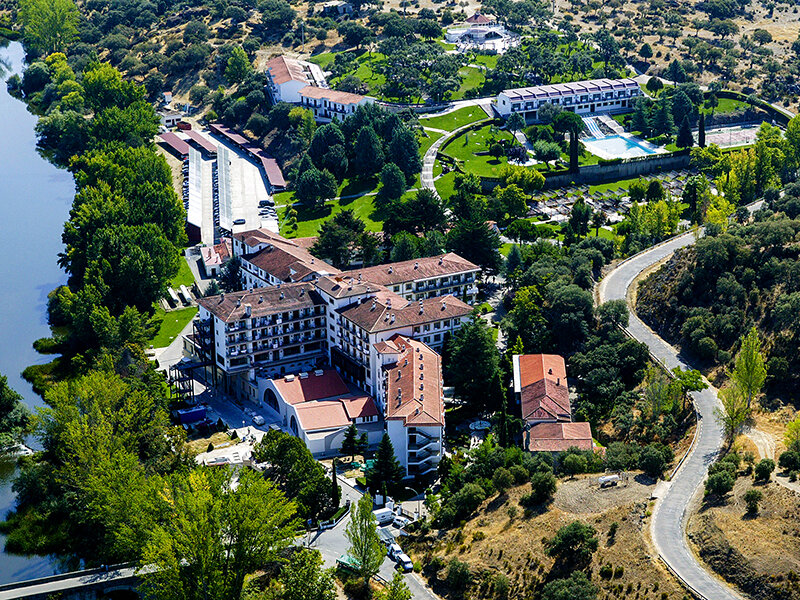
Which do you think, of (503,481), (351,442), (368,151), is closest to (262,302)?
(351,442)

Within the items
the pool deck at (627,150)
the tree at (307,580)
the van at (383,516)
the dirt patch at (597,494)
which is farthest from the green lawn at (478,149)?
the tree at (307,580)

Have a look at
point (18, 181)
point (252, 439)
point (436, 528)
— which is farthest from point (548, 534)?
point (18, 181)

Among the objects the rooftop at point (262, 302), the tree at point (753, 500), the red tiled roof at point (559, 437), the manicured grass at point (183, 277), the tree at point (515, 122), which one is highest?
the tree at point (515, 122)

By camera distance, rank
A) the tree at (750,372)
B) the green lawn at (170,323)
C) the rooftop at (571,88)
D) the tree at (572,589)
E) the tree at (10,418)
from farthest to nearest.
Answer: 1. the rooftop at (571,88)
2. the green lawn at (170,323)
3. the tree at (10,418)
4. the tree at (750,372)
5. the tree at (572,589)

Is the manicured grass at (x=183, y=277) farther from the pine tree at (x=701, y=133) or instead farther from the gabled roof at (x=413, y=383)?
the pine tree at (x=701, y=133)

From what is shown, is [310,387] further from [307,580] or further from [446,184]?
[446,184]

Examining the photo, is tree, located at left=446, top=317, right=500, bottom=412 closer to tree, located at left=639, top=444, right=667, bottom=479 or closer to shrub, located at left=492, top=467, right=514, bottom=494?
shrub, located at left=492, top=467, right=514, bottom=494

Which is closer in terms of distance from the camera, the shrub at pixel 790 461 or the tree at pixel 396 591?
the tree at pixel 396 591

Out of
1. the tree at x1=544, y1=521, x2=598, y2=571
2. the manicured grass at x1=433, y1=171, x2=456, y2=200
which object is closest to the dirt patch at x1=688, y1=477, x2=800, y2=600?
the tree at x1=544, y1=521, x2=598, y2=571
